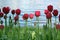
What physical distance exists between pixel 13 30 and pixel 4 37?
311 mm

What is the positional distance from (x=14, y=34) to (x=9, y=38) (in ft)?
0.46

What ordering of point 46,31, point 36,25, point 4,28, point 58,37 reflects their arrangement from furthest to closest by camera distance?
point 36,25 → point 4,28 → point 46,31 → point 58,37

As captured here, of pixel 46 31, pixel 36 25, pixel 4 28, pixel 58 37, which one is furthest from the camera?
pixel 36 25

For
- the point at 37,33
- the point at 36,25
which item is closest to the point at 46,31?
the point at 37,33

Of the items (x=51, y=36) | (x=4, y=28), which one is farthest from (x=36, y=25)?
(x=51, y=36)

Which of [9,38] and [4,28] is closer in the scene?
[9,38]

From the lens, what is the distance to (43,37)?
3.22 metres

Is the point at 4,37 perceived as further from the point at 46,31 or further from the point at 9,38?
the point at 46,31

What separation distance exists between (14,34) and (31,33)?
7.8 inches

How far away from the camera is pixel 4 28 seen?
12.1 ft

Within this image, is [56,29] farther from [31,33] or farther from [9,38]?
[9,38]

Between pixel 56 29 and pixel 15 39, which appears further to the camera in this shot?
pixel 56 29

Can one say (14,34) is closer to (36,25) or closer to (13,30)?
(13,30)

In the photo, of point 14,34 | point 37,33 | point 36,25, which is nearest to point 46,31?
point 37,33
